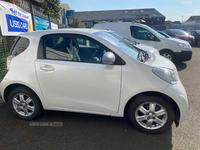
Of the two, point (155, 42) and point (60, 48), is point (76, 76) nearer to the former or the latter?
point (60, 48)

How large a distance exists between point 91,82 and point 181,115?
1493 mm

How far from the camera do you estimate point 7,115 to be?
3.43 metres

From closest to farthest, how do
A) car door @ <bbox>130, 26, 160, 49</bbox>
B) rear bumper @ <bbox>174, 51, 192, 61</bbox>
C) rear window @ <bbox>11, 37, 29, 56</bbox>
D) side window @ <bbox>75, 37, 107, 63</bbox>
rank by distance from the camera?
side window @ <bbox>75, 37, 107, 63</bbox> → rear window @ <bbox>11, 37, 29, 56</bbox> → rear bumper @ <bbox>174, 51, 192, 61</bbox> → car door @ <bbox>130, 26, 160, 49</bbox>

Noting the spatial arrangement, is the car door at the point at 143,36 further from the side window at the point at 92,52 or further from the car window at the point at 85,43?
the side window at the point at 92,52

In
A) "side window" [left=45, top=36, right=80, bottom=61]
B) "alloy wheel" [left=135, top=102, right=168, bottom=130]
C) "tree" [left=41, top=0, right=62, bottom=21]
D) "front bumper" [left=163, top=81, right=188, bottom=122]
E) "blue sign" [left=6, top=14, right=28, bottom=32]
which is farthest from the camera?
"tree" [left=41, top=0, right=62, bottom=21]

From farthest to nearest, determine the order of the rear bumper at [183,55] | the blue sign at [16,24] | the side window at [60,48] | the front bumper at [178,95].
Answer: the rear bumper at [183,55] → the blue sign at [16,24] → the side window at [60,48] → the front bumper at [178,95]

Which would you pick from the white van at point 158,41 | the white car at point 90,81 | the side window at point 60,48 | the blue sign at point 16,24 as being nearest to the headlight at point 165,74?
the white car at point 90,81

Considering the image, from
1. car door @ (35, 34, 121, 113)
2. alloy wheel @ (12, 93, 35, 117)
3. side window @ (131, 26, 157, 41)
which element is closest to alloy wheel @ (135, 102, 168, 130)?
car door @ (35, 34, 121, 113)

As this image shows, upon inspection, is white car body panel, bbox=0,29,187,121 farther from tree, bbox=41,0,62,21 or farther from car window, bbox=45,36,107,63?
tree, bbox=41,0,62,21

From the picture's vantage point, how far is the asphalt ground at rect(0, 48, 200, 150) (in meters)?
2.42

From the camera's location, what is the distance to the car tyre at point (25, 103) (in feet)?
9.82

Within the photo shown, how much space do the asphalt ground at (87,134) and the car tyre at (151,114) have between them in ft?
0.48

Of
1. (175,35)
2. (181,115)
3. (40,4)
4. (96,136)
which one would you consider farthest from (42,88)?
(175,35)

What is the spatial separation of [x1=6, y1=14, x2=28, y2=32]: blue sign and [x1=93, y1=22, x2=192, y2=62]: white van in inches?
150
